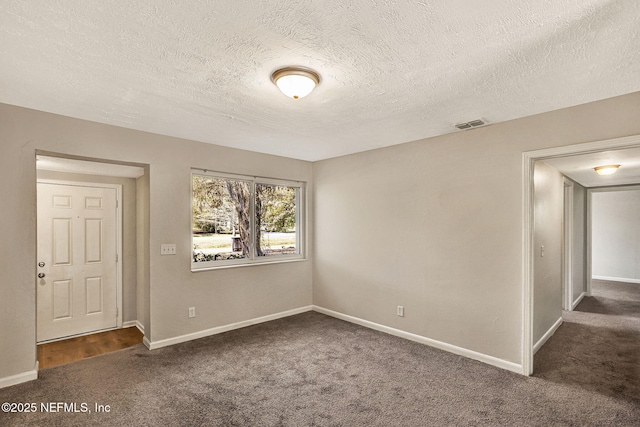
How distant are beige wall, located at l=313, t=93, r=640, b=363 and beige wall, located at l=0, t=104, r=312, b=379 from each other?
0.86m

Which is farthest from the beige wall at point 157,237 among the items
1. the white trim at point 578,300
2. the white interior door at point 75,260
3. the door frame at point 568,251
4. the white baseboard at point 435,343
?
the white trim at point 578,300

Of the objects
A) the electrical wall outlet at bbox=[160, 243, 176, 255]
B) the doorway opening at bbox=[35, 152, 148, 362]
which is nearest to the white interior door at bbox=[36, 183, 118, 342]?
the doorway opening at bbox=[35, 152, 148, 362]

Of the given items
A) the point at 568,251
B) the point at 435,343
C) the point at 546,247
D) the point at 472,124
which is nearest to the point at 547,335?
the point at 546,247

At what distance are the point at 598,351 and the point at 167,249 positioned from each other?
4832 millimetres

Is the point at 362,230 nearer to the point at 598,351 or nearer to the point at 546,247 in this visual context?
the point at 546,247

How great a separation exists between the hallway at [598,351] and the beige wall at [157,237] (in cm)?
317

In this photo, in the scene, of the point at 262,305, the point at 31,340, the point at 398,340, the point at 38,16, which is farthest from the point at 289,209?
the point at 38,16

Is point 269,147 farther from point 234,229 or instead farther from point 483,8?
point 483,8

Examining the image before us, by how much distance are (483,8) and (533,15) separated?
0.26 meters

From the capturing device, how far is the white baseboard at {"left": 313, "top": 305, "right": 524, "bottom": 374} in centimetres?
305

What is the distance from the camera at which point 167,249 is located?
366 cm

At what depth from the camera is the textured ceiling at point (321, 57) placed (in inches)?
60.7

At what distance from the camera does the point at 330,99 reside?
261cm

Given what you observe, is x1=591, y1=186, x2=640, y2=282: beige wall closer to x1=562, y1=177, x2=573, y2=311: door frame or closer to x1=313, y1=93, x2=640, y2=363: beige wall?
x1=562, y1=177, x2=573, y2=311: door frame
